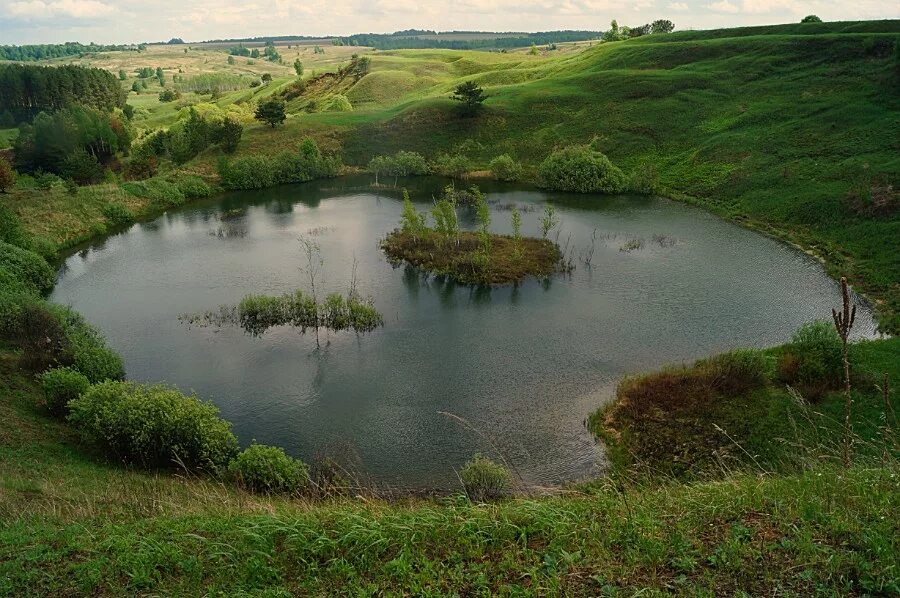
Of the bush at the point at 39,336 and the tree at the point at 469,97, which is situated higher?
the tree at the point at 469,97

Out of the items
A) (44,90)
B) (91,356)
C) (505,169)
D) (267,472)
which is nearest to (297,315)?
(91,356)

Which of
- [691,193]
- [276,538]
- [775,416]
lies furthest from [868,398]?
[691,193]

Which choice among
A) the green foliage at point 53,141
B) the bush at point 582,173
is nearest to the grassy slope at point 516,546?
the bush at point 582,173

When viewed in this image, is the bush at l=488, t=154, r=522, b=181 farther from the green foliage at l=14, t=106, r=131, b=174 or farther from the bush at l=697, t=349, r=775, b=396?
the green foliage at l=14, t=106, r=131, b=174

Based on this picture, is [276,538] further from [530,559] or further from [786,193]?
[786,193]

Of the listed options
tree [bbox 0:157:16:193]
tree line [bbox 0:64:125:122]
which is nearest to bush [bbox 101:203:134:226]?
tree [bbox 0:157:16:193]

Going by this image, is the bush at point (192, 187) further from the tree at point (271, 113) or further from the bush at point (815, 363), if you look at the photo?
the bush at point (815, 363)

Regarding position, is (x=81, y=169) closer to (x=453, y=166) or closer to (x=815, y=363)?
(x=453, y=166)
